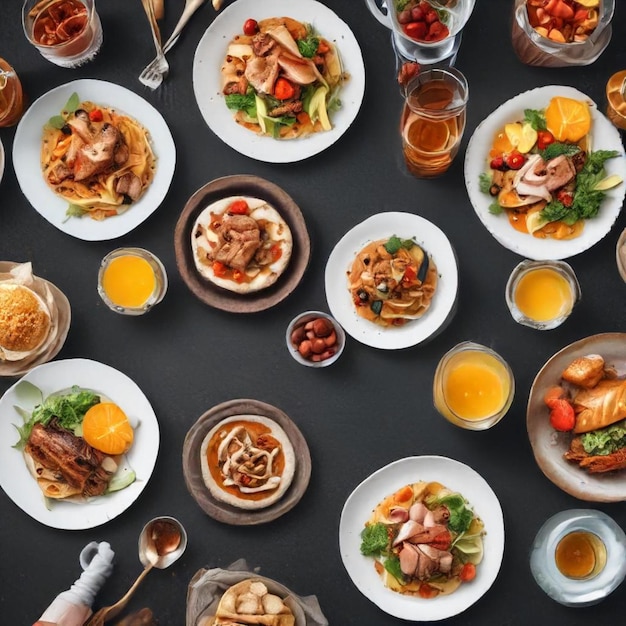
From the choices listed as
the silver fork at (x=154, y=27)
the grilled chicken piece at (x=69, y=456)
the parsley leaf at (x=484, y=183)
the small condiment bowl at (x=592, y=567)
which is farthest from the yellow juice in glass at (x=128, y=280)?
the small condiment bowl at (x=592, y=567)

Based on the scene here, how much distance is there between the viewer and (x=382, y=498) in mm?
4805

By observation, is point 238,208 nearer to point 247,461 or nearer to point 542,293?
point 247,461

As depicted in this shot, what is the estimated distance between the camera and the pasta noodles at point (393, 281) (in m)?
4.77

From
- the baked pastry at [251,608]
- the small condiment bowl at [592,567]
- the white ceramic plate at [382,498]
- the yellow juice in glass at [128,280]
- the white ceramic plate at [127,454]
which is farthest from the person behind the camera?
the yellow juice in glass at [128,280]

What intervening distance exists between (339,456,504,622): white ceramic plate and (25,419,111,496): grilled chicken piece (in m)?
1.32

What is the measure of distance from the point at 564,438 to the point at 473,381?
0.59 m

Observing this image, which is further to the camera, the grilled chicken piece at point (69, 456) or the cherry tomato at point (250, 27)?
the cherry tomato at point (250, 27)

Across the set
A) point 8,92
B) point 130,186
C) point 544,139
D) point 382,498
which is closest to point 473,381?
point 382,498

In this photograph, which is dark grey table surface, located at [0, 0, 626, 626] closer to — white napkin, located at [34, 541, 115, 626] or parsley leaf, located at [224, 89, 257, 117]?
white napkin, located at [34, 541, 115, 626]

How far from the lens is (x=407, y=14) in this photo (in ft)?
15.9

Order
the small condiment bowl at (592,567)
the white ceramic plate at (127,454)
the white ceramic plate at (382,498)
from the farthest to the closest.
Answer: the white ceramic plate at (127,454) < the white ceramic plate at (382,498) < the small condiment bowl at (592,567)

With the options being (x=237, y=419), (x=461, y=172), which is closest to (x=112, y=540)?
(x=237, y=419)

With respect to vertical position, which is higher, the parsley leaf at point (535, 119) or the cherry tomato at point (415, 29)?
the cherry tomato at point (415, 29)

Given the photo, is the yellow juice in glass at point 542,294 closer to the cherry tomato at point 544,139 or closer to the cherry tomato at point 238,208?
the cherry tomato at point 544,139
